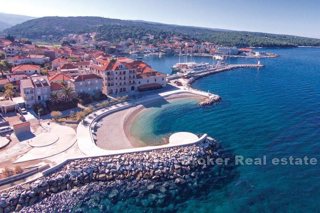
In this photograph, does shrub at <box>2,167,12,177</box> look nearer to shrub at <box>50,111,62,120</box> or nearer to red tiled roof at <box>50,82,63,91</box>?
shrub at <box>50,111,62,120</box>

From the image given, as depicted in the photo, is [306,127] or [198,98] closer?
[306,127]

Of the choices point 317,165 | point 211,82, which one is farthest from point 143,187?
point 211,82

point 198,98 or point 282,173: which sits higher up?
point 198,98

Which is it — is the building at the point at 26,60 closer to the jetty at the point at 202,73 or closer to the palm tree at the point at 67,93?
the palm tree at the point at 67,93

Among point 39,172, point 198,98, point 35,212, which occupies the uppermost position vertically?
point 198,98

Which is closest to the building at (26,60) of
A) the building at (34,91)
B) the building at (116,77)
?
the building at (116,77)

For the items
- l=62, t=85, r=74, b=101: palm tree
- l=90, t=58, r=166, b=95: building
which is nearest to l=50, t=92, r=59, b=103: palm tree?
l=62, t=85, r=74, b=101: palm tree

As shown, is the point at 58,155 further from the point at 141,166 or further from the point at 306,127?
the point at 306,127
